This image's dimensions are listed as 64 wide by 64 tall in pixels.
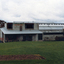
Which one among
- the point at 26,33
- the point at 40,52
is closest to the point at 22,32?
the point at 26,33

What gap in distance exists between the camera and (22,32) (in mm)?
36000

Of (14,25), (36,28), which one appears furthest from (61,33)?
(14,25)

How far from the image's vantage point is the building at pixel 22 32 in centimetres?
3562

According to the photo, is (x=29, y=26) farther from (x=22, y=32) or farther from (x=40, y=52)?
(x=40, y=52)

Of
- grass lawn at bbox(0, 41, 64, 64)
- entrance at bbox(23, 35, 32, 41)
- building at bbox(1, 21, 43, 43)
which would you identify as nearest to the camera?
grass lawn at bbox(0, 41, 64, 64)

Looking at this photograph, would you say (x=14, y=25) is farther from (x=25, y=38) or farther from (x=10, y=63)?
(x=10, y=63)

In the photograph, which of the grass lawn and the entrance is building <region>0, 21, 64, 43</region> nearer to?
the entrance

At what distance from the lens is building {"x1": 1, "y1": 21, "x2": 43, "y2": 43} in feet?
117

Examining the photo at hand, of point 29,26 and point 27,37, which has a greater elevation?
point 29,26

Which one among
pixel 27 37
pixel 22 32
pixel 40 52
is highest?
pixel 22 32

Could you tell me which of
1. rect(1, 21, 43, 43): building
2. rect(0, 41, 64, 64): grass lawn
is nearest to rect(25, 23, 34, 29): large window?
rect(1, 21, 43, 43): building

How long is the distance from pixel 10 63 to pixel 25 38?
24.9 metres

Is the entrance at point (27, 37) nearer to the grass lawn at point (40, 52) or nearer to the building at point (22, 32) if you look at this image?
the building at point (22, 32)

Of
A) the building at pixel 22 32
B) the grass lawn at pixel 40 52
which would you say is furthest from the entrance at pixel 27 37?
the grass lawn at pixel 40 52
